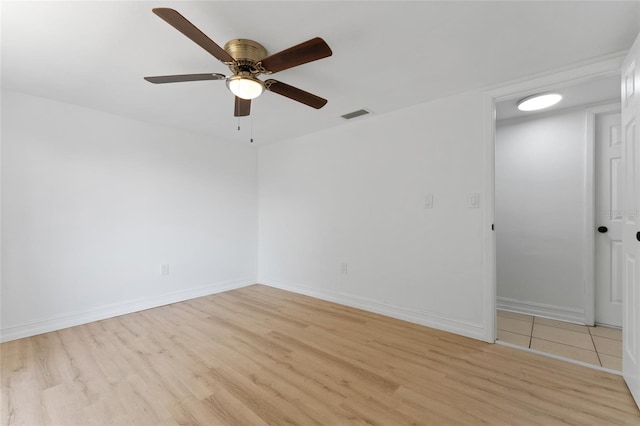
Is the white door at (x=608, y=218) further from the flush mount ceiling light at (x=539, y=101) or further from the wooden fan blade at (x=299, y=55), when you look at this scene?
the wooden fan blade at (x=299, y=55)

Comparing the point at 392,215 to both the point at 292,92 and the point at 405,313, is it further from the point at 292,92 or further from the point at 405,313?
the point at 292,92

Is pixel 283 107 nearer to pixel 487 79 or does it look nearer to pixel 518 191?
pixel 487 79

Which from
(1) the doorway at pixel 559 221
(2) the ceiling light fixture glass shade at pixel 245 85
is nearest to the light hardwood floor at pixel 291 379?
(1) the doorway at pixel 559 221

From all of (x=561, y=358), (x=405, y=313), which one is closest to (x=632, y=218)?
(x=561, y=358)

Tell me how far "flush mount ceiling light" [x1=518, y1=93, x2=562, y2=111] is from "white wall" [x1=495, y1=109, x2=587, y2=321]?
363 millimetres

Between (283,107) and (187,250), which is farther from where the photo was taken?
(187,250)

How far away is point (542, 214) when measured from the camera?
3.01m

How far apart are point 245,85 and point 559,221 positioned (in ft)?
11.1

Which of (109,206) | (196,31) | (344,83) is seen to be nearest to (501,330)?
(344,83)

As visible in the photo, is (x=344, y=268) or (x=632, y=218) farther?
(x=344, y=268)

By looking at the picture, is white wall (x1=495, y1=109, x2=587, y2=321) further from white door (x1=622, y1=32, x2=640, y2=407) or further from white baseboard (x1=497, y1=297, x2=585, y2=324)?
white door (x1=622, y1=32, x2=640, y2=407)

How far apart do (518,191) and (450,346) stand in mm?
2035

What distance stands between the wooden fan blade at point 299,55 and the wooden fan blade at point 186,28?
0.27 metres

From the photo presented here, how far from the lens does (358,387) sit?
5.71 feet
